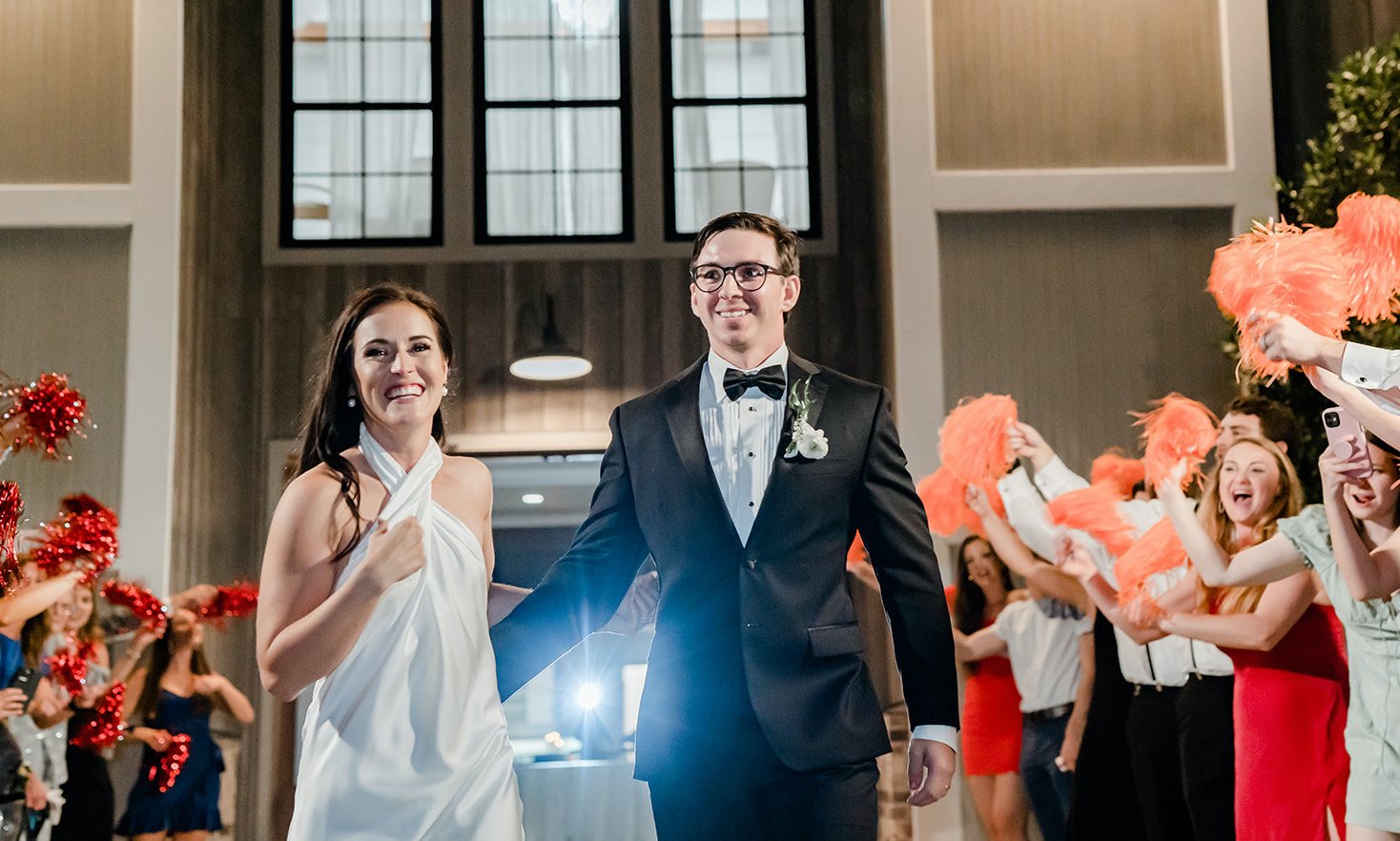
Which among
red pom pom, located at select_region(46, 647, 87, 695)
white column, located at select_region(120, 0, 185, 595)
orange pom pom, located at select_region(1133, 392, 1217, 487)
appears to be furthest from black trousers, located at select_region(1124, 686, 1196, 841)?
white column, located at select_region(120, 0, 185, 595)

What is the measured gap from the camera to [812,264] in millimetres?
8867

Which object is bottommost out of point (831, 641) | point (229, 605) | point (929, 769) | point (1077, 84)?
point (929, 769)

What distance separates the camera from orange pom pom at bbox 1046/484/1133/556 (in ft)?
16.3

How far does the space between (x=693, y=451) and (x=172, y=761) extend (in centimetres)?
444

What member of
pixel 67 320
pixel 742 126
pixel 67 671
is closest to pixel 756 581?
pixel 67 671

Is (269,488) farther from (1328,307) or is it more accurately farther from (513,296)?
(1328,307)

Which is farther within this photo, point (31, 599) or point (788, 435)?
point (31, 599)

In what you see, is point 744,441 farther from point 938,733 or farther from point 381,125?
point 381,125

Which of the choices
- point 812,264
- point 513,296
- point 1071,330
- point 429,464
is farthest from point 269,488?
point 429,464

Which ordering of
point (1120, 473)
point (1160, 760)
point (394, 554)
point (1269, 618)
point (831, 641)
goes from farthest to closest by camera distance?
point (1120, 473) < point (1160, 760) < point (1269, 618) < point (831, 641) < point (394, 554)

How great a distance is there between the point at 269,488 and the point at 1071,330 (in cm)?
482

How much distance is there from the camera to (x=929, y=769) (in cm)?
257

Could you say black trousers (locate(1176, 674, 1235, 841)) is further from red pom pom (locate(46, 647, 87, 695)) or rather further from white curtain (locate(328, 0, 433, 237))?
white curtain (locate(328, 0, 433, 237))

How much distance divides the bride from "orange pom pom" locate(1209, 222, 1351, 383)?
6.29 feet
